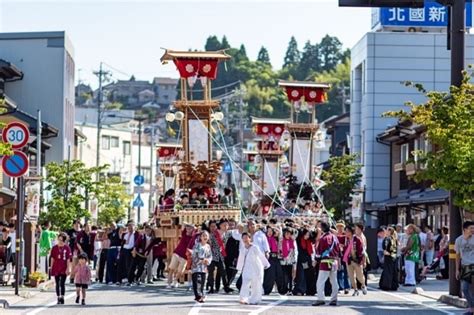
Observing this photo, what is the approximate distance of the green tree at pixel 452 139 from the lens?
961 inches

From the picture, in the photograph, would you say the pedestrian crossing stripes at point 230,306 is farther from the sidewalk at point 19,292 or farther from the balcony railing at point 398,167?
the balcony railing at point 398,167

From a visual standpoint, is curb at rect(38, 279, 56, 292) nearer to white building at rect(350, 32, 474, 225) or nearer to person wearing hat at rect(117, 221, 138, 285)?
person wearing hat at rect(117, 221, 138, 285)

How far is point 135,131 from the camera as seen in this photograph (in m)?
113

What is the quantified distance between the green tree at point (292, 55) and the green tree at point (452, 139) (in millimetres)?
163465

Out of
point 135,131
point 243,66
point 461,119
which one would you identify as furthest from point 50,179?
point 243,66

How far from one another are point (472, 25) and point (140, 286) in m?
38.3

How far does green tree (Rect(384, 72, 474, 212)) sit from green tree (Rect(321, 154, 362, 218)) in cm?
3314

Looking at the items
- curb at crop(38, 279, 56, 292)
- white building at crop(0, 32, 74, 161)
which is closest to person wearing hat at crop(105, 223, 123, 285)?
curb at crop(38, 279, 56, 292)

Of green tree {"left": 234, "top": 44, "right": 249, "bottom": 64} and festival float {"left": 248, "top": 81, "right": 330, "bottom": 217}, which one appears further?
green tree {"left": 234, "top": 44, "right": 249, "bottom": 64}

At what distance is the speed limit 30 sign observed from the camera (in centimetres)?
2575

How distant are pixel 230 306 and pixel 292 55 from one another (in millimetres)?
171897

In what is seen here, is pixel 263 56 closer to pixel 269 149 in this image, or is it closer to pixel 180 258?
pixel 269 149

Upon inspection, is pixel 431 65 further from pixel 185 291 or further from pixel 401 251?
pixel 185 291

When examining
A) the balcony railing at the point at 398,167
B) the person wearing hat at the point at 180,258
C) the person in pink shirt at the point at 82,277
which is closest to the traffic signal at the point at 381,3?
the person in pink shirt at the point at 82,277
